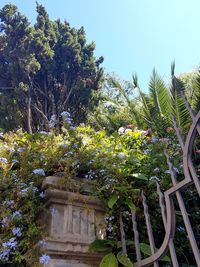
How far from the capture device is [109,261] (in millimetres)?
1793

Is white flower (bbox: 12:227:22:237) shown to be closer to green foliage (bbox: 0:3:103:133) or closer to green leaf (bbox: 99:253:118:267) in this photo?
green leaf (bbox: 99:253:118:267)

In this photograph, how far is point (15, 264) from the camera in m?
1.94

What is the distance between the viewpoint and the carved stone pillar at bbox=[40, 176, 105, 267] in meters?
1.80

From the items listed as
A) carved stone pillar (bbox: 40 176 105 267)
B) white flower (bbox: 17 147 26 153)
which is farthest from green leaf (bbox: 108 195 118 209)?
white flower (bbox: 17 147 26 153)

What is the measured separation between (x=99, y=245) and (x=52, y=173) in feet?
2.37

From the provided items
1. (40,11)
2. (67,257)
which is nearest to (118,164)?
(67,257)

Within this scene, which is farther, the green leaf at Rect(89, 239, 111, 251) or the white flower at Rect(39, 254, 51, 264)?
the green leaf at Rect(89, 239, 111, 251)

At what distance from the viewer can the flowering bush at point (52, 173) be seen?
1.92 metres

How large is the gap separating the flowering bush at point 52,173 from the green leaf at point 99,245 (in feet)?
0.46

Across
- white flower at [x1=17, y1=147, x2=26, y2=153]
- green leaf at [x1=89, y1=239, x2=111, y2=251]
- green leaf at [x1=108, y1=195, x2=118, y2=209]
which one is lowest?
green leaf at [x1=89, y1=239, x2=111, y2=251]

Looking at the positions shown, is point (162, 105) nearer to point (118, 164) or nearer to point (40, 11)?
point (118, 164)

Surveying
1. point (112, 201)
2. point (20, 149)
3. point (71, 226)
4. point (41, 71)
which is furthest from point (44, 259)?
point (41, 71)

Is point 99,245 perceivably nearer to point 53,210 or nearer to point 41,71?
point 53,210

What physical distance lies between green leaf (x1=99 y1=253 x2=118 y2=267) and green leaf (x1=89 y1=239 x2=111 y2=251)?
77 mm
